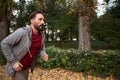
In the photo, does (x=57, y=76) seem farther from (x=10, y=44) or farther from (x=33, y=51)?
(x=10, y=44)

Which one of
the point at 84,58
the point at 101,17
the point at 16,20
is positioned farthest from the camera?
the point at 16,20

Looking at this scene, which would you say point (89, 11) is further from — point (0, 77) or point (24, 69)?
point (24, 69)

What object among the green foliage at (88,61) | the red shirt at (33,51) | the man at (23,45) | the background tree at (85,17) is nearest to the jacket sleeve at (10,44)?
the man at (23,45)

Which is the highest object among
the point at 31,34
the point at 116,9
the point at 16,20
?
the point at 31,34

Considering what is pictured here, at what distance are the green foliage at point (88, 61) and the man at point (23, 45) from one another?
19.1ft

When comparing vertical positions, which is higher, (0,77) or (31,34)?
(31,34)

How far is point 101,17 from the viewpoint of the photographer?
771 inches

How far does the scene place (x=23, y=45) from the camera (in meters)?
5.07

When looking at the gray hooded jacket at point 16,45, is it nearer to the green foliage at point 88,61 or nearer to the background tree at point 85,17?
the green foliage at point 88,61

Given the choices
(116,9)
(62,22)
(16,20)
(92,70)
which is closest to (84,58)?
(92,70)

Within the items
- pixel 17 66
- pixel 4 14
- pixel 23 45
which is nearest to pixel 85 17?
pixel 4 14

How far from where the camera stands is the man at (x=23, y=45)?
16.2ft

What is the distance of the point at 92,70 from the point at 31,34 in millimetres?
6880

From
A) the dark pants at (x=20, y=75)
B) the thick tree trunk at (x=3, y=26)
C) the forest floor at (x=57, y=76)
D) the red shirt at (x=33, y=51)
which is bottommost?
the forest floor at (x=57, y=76)
